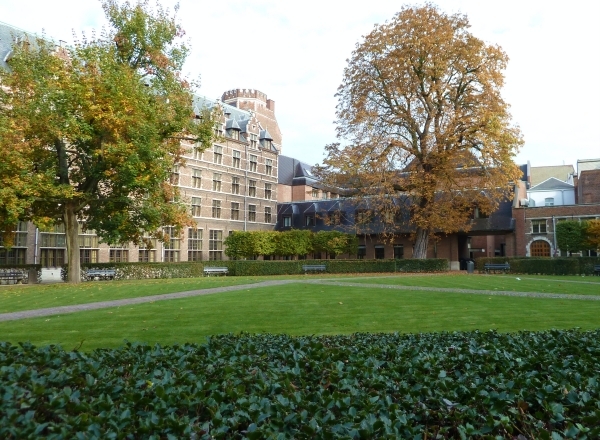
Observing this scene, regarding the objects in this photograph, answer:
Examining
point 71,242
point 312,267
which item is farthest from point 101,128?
point 312,267

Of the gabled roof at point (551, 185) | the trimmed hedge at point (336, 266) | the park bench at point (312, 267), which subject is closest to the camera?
the trimmed hedge at point (336, 266)

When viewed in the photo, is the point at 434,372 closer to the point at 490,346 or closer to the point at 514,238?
the point at 490,346

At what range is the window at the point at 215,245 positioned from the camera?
4431 centimetres

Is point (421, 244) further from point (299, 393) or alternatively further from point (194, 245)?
point (299, 393)

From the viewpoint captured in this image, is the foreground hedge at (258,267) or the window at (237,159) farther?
the window at (237,159)

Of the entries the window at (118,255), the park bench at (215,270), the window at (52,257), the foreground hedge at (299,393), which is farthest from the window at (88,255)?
the foreground hedge at (299,393)

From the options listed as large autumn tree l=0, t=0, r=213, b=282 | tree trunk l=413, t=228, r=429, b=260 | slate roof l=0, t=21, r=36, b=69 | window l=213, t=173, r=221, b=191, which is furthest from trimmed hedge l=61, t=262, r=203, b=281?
tree trunk l=413, t=228, r=429, b=260

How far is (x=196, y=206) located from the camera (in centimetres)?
4325

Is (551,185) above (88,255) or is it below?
above

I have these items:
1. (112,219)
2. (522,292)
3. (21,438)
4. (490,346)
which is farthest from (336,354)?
(112,219)

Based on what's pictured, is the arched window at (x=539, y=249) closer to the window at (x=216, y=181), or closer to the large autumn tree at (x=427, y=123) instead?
the large autumn tree at (x=427, y=123)

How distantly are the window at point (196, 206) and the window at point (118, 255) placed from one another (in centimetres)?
710

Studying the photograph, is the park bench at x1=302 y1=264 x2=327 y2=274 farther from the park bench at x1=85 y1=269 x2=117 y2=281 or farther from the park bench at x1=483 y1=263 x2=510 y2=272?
the park bench at x1=85 y1=269 x2=117 y2=281

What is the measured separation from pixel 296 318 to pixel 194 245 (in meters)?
33.0
